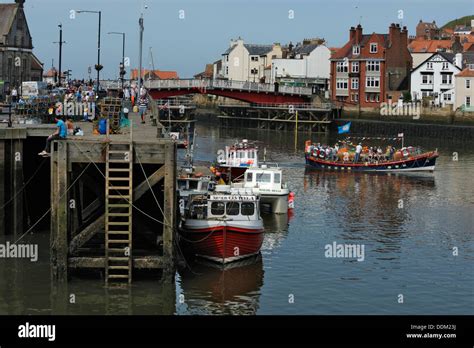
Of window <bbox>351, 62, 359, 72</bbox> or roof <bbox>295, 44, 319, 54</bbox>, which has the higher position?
roof <bbox>295, 44, 319, 54</bbox>

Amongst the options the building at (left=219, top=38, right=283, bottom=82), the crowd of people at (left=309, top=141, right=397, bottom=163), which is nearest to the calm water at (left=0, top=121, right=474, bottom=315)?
the crowd of people at (left=309, top=141, right=397, bottom=163)

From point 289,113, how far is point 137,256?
91356 mm

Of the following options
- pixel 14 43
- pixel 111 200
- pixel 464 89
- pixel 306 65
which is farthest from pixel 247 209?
pixel 306 65

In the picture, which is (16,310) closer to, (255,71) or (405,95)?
(405,95)

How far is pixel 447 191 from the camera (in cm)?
6047

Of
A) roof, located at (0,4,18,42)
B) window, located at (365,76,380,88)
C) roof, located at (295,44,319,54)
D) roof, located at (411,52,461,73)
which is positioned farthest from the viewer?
roof, located at (295,44,319,54)

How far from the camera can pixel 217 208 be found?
1380 inches

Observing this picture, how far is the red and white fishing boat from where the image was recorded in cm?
3441

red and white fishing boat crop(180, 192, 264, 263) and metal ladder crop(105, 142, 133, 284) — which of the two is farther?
red and white fishing boat crop(180, 192, 264, 263)

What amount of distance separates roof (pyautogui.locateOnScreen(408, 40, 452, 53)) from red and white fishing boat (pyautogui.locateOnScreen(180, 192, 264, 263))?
93.9m

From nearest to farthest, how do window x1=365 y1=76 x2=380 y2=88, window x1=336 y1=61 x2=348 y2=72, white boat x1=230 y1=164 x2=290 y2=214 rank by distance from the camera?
1. white boat x1=230 y1=164 x2=290 y2=214
2. window x1=365 y1=76 x2=380 y2=88
3. window x1=336 y1=61 x2=348 y2=72

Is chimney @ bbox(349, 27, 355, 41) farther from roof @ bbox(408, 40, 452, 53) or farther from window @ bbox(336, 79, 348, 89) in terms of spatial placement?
roof @ bbox(408, 40, 452, 53)

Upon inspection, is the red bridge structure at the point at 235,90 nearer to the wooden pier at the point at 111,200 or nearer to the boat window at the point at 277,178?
the boat window at the point at 277,178
